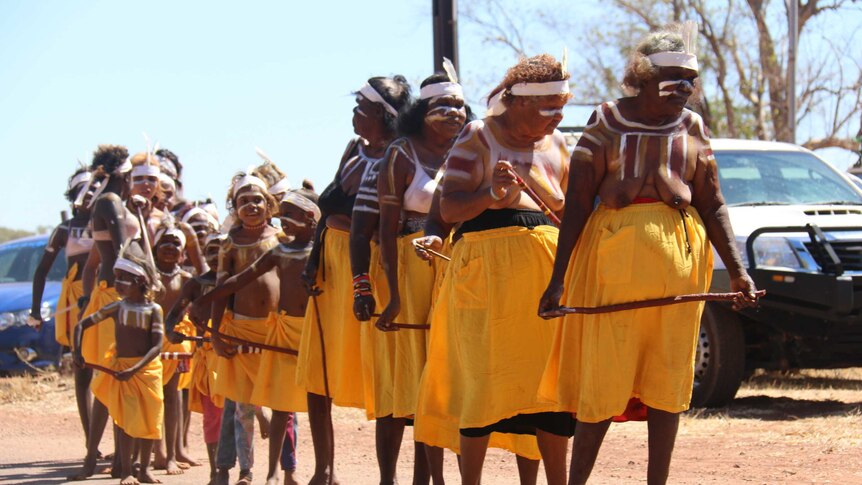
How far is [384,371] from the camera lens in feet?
22.9

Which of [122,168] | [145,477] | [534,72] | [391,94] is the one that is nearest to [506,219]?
[534,72]

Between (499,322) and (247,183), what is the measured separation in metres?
3.06

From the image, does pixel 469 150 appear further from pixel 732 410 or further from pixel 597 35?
→ pixel 597 35

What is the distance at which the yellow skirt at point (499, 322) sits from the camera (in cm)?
585

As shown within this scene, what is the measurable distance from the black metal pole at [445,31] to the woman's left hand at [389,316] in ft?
19.4

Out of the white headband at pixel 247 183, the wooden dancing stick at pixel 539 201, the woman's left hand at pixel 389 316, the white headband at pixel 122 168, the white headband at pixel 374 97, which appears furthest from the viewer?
the white headband at pixel 122 168

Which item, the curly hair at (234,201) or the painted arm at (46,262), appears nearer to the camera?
the curly hair at (234,201)

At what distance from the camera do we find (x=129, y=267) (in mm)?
9297

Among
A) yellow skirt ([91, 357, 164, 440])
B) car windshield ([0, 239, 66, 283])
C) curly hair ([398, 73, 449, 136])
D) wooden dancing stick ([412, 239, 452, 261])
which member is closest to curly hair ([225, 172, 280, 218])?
yellow skirt ([91, 357, 164, 440])

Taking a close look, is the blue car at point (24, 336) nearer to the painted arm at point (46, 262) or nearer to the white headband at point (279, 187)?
the painted arm at point (46, 262)

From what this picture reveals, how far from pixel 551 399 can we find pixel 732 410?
16.0 ft

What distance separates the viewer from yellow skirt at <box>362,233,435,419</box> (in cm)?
681

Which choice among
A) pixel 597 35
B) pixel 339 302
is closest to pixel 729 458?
pixel 339 302

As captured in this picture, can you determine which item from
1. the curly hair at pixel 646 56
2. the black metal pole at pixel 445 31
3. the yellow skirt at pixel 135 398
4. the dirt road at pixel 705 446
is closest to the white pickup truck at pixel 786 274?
the dirt road at pixel 705 446
